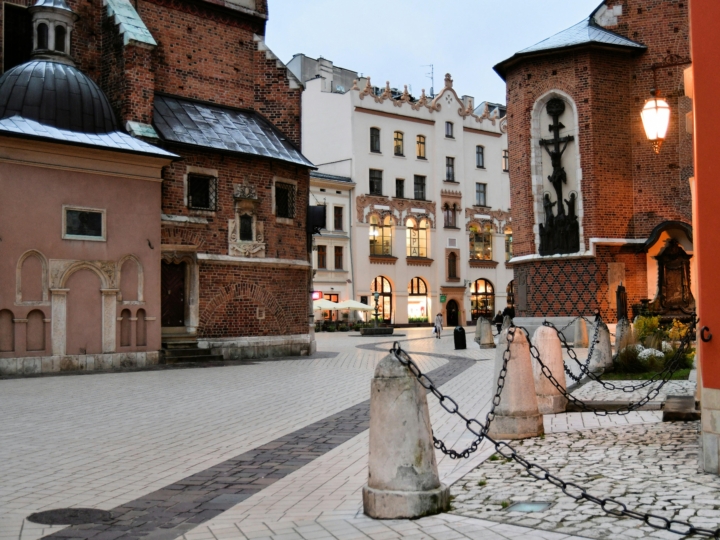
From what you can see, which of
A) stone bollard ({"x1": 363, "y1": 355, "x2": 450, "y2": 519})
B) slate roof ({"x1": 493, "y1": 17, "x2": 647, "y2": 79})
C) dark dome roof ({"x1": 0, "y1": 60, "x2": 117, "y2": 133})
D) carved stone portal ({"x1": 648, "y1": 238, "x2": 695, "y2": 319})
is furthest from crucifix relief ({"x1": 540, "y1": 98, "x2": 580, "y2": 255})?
stone bollard ({"x1": 363, "y1": 355, "x2": 450, "y2": 519})

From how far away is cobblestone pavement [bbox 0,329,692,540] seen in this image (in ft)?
17.5

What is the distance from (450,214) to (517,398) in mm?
50654

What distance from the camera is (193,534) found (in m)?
5.19

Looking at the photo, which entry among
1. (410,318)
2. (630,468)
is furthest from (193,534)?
(410,318)

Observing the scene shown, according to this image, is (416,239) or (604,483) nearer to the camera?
(604,483)

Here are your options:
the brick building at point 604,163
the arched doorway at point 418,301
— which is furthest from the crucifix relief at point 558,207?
the arched doorway at point 418,301

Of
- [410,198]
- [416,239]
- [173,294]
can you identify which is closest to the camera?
[173,294]

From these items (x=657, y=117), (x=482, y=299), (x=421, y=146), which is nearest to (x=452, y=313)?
(x=482, y=299)

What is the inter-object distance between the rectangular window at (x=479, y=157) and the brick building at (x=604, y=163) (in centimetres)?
3196

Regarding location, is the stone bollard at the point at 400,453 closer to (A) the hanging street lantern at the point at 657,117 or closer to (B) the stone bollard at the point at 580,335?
(A) the hanging street lantern at the point at 657,117

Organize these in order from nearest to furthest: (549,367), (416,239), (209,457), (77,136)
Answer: (209,457) → (549,367) → (77,136) → (416,239)

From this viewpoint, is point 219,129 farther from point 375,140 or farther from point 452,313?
point 452,313

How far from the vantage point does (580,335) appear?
2553 cm

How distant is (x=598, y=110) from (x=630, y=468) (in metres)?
22.4
